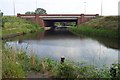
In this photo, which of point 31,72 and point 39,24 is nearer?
point 31,72

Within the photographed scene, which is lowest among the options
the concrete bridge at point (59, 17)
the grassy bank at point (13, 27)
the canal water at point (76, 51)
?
the canal water at point (76, 51)

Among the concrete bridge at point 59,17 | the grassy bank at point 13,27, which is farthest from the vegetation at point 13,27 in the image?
the concrete bridge at point 59,17

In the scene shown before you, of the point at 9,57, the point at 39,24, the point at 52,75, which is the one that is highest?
the point at 39,24

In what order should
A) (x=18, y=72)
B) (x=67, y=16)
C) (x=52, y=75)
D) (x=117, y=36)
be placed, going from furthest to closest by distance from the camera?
(x=67, y=16)
(x=117, y=36)
(x=52, y=75)
(x=18, y=72)

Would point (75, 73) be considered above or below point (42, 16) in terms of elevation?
below

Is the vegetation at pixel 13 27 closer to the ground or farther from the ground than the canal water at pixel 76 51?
farther from the ground

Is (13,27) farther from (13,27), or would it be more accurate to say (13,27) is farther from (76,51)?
(76,51)

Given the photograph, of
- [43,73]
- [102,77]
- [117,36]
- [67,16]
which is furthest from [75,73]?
[67,16]

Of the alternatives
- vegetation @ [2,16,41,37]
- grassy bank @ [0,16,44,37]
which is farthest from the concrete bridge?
grassy bank @ [0,16,44,37]

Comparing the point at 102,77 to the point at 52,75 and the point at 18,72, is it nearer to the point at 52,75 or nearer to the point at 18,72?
the point at 52,75

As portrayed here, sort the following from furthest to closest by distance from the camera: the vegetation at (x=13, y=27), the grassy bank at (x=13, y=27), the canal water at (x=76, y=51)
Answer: the vegetation at (x=13, y=27), the grassy bank at (x=13, y=27), the canal water at (x=76, y=51)

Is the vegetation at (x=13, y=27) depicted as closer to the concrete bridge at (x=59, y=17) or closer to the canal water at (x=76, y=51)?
the concrete bridge at (x=59, y=17)

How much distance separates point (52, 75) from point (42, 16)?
54574 mm

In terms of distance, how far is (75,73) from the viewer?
252 inches
